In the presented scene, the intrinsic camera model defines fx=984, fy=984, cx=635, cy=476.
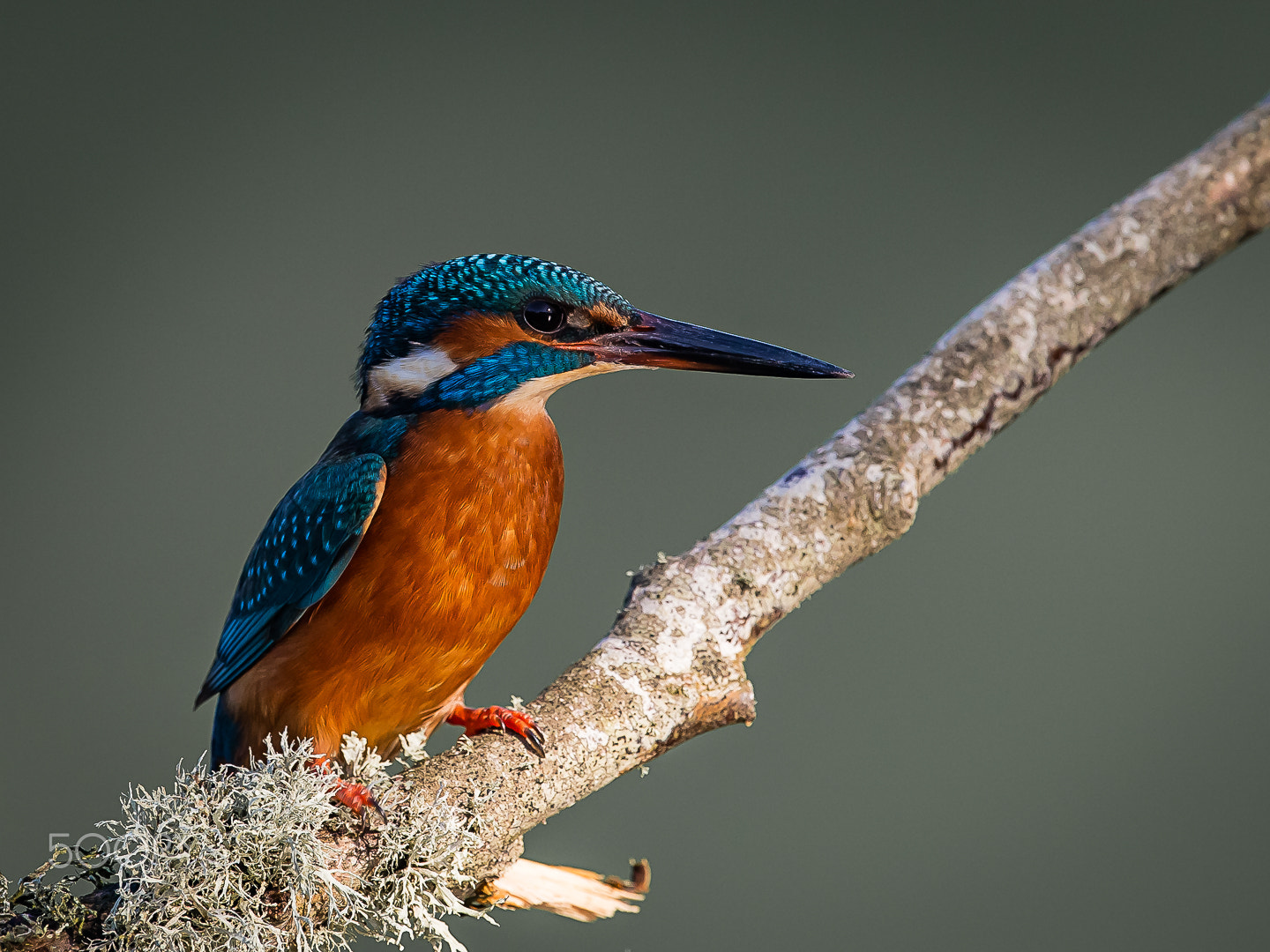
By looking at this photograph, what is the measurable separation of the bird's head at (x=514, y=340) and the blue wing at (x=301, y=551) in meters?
0.12

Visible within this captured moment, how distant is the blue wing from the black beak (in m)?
0.33

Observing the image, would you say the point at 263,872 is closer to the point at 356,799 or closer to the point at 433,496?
the point at 356,799

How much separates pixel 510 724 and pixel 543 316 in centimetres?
54

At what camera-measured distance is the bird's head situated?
4.06 ft

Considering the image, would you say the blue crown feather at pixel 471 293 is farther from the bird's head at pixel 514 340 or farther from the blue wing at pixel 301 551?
the blue wing at pixel 301 551

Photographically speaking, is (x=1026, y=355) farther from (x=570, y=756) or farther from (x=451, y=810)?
(x=451, y=810)

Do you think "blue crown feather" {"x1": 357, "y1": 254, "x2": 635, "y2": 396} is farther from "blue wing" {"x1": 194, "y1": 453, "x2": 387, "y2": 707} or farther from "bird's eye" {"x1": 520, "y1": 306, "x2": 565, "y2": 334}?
"blue wing" {"x1": 194, "y1": 453, "x2": 387, "y2": 707}

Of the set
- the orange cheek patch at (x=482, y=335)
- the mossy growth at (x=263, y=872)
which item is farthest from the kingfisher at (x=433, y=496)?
→ the mossy growth at (x=263, y=872)

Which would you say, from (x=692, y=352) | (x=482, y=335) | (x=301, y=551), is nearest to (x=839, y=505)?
(x=692, y=352)

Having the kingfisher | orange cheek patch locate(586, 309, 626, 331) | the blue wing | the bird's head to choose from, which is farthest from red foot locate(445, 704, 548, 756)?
orange cheek patch locate(586, 309, 626, 331)

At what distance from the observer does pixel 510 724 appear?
1.32m

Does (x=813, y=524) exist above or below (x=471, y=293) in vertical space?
below

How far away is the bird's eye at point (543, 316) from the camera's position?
1.24 metres

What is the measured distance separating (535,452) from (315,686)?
0.42 metres
